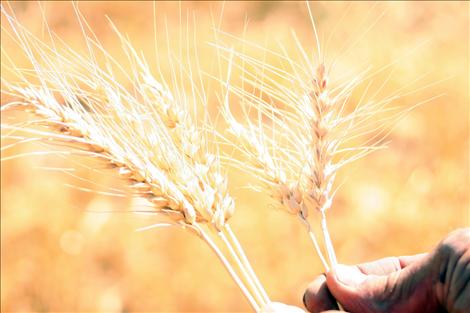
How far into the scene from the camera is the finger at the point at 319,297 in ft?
3.66

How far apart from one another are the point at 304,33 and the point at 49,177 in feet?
5.42

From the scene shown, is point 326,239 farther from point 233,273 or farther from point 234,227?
point 234,227

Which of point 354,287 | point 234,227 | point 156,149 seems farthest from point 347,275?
point 234,227

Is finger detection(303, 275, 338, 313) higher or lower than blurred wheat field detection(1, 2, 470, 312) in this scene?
higher

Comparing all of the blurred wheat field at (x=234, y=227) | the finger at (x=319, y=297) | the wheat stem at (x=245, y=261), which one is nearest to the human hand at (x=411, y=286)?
the finger at (x=319, y=297)

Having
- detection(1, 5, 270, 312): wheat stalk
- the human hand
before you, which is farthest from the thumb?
detection(1, 5, 270, 312): wheat stalk

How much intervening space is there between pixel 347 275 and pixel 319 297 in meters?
0.08

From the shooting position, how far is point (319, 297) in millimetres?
1117

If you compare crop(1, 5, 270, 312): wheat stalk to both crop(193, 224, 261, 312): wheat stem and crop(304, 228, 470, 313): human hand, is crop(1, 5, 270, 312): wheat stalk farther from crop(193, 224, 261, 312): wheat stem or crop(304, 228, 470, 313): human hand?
crop(304, 228, 470, 313): human hand

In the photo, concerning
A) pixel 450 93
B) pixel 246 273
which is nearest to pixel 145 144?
pixel 246 273

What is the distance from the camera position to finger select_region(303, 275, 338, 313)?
1116mm

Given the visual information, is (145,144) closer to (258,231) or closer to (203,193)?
(203,193)

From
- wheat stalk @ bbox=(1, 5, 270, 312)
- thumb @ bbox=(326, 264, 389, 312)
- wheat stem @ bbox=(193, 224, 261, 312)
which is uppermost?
wheat stalk @ bbox=(1, 5, 270, 312)

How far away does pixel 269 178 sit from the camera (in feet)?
3.52
